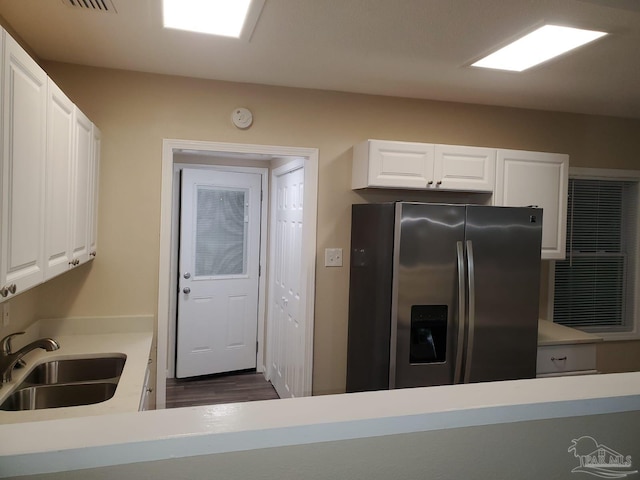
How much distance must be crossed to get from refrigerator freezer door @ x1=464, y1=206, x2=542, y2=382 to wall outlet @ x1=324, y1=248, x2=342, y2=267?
883mm

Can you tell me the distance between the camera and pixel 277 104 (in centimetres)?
311

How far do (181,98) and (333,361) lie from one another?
196 cm

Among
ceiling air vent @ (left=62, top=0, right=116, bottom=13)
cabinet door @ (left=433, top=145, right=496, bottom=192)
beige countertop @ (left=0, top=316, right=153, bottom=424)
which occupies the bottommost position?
beige countertop @ (left=0, top=316, right=153, bottom=424)

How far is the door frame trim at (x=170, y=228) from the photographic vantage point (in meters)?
2.93

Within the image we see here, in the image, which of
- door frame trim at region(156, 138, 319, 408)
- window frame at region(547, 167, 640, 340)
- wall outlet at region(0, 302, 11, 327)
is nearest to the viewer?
wall outlet at region(0, 302, 11, 327)

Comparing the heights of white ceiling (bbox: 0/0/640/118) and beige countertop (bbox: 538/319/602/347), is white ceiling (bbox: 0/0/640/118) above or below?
above

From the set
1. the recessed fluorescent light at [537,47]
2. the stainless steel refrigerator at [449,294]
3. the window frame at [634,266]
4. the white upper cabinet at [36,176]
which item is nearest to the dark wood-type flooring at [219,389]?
the stainless steel refrigerator at [449,294]

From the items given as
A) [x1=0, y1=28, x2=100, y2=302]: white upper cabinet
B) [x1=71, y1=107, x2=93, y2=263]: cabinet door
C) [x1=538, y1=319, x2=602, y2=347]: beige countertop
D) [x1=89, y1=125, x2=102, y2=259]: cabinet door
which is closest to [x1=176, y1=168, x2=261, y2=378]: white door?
[x1=89, y1=125, x2=102, y2=259]: cabinet door

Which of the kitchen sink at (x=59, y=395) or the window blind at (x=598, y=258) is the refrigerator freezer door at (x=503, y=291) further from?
the kitchen sink at (x=59, y=395)

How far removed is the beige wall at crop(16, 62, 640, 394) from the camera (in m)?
2.82

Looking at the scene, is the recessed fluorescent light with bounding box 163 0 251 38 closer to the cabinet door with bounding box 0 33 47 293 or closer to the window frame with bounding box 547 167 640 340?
the cabinet door with bounding box 0 33 47 293

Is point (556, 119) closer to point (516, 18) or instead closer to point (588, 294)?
point (588, 294)

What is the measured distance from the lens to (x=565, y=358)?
3172 mm

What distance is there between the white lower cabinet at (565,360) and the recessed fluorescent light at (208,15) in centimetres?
263
